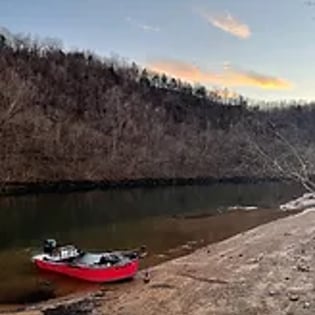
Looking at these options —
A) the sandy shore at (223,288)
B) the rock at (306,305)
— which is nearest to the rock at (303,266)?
the sandy shore at (223,288)

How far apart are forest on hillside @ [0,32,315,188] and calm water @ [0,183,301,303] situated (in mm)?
20100

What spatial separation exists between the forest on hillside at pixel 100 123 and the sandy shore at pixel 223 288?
144 ft

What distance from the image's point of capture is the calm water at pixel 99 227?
23.0 metres

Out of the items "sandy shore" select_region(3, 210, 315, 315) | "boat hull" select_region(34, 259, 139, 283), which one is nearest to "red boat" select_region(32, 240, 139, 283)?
"boat hull" select_region(34, 259, 139, 283)

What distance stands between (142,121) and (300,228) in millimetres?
113117

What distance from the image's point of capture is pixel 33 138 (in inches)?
4035

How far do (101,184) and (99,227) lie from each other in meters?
51.8

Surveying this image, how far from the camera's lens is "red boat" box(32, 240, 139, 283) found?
73.3ft

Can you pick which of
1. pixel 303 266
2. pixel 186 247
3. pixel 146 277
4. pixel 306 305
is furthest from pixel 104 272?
pixel 186 247

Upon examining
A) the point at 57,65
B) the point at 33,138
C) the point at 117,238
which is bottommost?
the point at 117,238

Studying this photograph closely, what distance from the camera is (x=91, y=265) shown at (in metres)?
22.6

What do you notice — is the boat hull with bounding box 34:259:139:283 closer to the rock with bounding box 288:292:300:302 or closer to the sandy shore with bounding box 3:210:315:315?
the sandy shore with bounding box 3:210:315:315

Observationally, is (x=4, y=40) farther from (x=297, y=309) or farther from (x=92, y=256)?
(x=297, y=309)

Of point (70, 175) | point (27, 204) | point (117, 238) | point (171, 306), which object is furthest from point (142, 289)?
point (70, 175)
